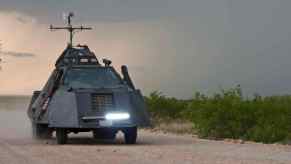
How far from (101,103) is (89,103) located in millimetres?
330

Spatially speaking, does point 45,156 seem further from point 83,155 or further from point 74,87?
point 74,87

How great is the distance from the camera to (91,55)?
82.7 feet

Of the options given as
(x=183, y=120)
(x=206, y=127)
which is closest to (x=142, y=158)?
(x=206, y=127)

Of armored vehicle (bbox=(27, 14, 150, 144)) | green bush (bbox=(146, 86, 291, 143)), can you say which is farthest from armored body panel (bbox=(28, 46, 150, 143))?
green bush (bbox=(146, 86, 291, 143))

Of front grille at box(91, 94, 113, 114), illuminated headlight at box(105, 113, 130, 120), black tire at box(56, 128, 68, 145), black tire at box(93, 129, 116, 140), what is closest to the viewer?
illuminated headlight at box(105, 113, 130, 120)

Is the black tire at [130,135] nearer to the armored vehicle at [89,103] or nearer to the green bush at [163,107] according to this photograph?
the armored vehicle at [89,103]

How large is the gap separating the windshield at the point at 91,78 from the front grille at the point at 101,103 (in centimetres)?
85

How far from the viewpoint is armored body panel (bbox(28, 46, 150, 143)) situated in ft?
72.5

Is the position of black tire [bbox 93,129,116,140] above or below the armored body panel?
below

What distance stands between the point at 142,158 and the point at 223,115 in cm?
1258

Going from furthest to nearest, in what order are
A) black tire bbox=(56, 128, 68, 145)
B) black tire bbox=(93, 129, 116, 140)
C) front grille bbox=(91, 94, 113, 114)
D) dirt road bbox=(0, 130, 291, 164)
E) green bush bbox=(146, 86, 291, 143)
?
green bush bbox=(146, 86, 291, 143), black tire bbox=(93, 129, 116, 140), black tire bbox=(56, 128, 68, 145), front grille bbox=(91, 94, 113, 114), dirt road bbox=(0, 130, 291, 164)

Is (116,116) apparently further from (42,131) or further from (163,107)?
(163,107)

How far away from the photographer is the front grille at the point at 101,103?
2217 cm

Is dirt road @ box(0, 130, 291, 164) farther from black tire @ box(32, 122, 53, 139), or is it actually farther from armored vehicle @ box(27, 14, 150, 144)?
black tire @ box(32, 122, 53, 139)
